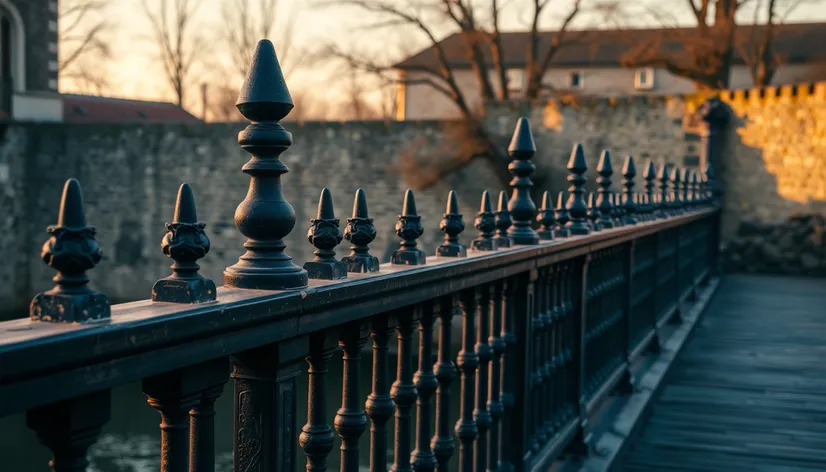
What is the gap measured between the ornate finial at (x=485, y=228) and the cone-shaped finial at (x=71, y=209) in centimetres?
156

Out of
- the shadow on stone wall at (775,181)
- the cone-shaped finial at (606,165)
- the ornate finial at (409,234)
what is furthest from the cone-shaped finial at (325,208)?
the shadow on stone wall at (775,181)

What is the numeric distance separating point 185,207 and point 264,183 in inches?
8.2

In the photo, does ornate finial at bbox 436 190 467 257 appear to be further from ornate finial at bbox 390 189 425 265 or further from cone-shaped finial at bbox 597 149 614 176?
cone-shaped finial at bbox 597 149 614 176

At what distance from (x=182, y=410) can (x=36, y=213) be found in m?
21.6

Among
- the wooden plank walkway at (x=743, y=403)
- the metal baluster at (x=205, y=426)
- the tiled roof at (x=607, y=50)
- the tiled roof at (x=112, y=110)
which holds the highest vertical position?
the tiled roof at (x=607, y=50)

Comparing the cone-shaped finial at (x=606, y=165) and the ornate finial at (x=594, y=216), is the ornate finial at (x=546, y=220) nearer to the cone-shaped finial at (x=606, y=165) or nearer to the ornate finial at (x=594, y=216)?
the ornate finial at (x=594, y=216)

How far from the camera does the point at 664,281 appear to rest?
6574 mm

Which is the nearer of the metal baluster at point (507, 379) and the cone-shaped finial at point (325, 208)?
the cone-shaped finial at point (325, 208)

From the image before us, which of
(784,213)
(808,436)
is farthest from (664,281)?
Result: (784,213)

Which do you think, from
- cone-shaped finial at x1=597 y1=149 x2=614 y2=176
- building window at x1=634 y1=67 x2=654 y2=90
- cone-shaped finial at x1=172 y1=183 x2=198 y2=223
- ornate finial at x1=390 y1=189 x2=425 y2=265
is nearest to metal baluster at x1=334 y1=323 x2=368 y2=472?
ornate finial at x1=390 y1=189 x2=425 y2=265

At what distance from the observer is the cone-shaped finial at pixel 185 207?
1298mm

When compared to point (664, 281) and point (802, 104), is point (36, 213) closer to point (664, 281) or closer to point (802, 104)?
point (802, 104)

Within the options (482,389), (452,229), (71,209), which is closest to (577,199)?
(482,389)

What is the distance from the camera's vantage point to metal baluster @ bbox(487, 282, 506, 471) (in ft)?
8.84
